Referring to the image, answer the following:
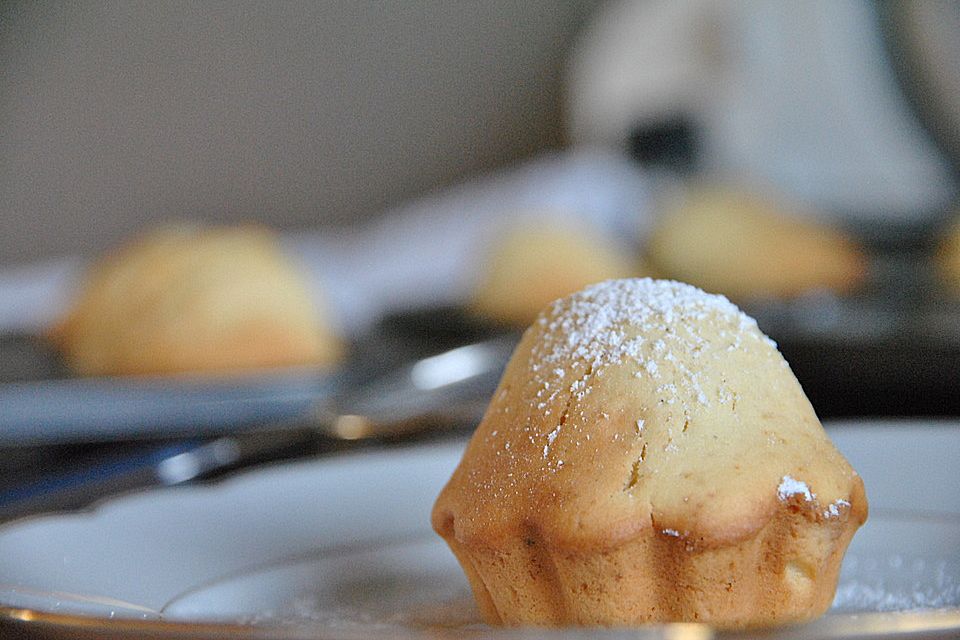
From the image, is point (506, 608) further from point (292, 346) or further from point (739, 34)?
point (739, 34)

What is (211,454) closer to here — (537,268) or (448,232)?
(537,268)

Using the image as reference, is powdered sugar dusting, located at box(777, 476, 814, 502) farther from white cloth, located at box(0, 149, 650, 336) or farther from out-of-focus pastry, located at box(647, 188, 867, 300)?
white cloth, located at box(0, 149, 650, 336)

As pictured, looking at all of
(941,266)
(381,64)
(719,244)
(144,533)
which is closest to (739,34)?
(719,244)

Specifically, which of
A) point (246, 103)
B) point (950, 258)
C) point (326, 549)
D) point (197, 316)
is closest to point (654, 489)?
point (326, 549)

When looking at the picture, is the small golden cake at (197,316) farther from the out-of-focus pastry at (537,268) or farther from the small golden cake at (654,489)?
the small golden cake at (654,489)

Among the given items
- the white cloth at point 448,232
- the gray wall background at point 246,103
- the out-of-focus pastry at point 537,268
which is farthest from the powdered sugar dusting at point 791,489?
the gray wall background at point 246,103
